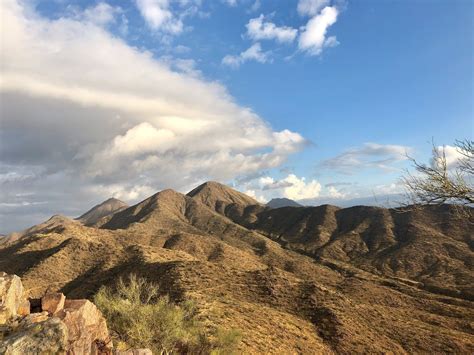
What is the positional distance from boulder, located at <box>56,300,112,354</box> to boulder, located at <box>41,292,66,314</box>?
296mm

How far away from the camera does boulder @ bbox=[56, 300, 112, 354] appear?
15199 millimetres

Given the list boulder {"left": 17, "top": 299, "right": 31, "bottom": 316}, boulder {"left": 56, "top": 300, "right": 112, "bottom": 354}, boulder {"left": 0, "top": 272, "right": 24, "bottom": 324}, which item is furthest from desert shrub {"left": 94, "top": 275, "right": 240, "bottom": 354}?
boulder {"left": 0, "top": 272, "right": 24, "bottom": 324}

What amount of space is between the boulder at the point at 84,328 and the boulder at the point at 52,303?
0.30 meters

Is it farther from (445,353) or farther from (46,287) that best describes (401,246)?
(46,287)

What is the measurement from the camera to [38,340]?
43.7 ft

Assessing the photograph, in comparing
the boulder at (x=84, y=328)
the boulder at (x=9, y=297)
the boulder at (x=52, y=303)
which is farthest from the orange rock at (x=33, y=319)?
the boulder at (x=52, y=303)

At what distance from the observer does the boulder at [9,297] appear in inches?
639

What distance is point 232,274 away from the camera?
6419cm

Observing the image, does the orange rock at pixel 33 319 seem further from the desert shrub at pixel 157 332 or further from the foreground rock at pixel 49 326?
the desert shrub at pixel 157 332

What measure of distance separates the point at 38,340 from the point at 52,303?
17.2ft

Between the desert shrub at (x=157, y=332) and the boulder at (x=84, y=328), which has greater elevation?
the boulder at (x=84, y=328)

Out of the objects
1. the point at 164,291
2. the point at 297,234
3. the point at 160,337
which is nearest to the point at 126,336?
the point at 160,337

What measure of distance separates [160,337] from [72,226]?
100146mm

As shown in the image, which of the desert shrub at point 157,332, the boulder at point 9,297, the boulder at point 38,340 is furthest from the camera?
the desert shrub at point 157,332
